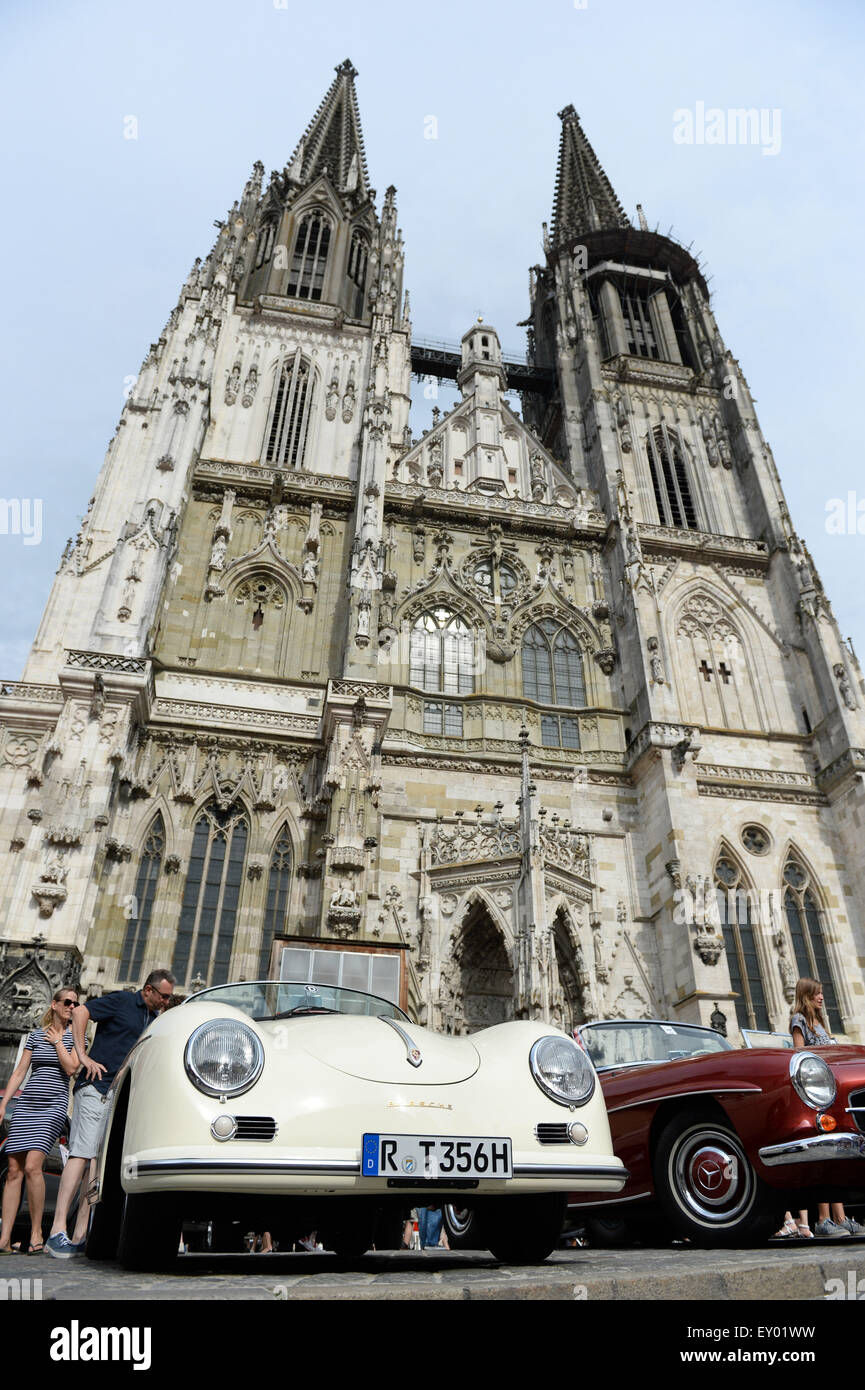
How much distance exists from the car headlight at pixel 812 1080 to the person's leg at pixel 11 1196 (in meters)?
4.19

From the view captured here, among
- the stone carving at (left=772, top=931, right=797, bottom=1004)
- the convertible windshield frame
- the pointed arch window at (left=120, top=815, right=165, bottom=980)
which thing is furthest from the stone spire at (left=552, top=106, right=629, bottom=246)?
the convertible windshield frame

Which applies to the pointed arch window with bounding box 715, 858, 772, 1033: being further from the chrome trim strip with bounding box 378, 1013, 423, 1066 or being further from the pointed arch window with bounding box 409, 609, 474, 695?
the chrome trim strip with bounding box 378, 1013, 423, 1066

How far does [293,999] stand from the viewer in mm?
4668

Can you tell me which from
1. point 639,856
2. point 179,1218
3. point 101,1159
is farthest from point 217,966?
point 179,1218

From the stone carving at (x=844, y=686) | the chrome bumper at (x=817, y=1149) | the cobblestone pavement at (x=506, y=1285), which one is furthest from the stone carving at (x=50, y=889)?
the stone carving at (x=844, y=686)

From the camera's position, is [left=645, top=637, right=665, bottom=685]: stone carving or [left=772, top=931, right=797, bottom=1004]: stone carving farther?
[left=645, top=637, right=665, bottom=685]: stone carving

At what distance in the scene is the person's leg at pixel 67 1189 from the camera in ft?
15.5

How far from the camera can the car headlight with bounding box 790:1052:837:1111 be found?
3945mm

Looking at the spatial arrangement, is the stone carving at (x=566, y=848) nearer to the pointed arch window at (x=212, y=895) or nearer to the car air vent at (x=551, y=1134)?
the pointed arch window at (x=212, y=895)

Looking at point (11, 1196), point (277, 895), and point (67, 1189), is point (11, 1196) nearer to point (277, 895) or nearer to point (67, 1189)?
point (67, 1189)

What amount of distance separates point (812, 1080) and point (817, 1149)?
0.32m

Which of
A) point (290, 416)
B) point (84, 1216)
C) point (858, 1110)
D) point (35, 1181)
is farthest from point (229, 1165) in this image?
point (290, 416)

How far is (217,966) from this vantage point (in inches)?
612

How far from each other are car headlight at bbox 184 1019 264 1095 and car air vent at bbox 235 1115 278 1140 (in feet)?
0.31
